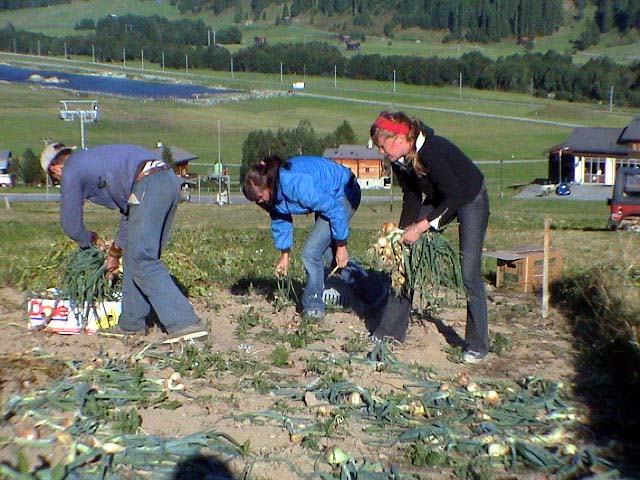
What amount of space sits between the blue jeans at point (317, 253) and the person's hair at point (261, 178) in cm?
56

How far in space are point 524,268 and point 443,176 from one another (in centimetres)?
264

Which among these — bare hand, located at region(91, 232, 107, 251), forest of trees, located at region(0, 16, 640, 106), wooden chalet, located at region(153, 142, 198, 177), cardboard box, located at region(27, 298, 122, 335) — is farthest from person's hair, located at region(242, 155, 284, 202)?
forest of trees, located at region(0, 16, 640, 106)

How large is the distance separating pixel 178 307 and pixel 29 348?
1011 millimetres

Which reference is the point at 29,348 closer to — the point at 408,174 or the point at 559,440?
the point at 408,174

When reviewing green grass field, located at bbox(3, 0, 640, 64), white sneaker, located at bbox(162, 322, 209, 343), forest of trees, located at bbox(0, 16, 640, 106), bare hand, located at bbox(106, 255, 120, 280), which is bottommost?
white sneaker, located at bbox(162, 322, 209, 343)

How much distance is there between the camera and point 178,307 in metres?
6.45

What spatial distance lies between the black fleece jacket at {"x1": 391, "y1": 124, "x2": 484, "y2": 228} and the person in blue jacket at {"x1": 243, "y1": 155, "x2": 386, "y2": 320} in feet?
2.24

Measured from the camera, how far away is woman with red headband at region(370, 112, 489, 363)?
6125mm

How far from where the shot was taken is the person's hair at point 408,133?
6.09 meters

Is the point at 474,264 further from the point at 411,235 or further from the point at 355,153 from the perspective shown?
the point at 355,153

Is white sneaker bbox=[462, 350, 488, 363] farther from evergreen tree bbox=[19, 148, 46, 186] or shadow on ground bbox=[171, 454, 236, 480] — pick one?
evergreen tree bbox=[19, 148, 46, 186]

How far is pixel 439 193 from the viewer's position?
638 centimetres

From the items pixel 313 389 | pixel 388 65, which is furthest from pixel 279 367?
pixel 388 65

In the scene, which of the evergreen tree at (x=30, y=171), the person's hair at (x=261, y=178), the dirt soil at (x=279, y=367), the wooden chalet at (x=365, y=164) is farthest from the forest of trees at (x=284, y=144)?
the person's hair at (x=261, y=178)
